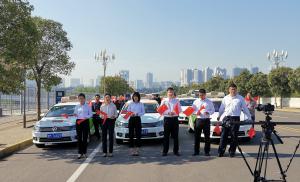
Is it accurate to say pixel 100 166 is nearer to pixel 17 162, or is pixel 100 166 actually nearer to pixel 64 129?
pixel 17 162

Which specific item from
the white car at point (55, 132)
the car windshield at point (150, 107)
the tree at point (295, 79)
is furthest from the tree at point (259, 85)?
the white car at point (55, 132)

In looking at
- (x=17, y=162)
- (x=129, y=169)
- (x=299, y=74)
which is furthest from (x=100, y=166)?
(x=299, y=74)

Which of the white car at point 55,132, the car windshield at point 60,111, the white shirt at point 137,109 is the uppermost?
the white shirt at point 137,109

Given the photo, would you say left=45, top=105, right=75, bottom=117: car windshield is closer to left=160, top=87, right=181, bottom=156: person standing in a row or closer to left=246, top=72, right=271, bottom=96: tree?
left=160, top=87, right=181, bottom=156: person standing in a row

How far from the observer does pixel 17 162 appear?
10242mm

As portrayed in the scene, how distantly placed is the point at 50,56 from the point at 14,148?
38.6 ft

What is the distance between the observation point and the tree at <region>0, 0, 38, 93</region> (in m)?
11.7

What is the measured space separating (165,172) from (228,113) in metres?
2.64

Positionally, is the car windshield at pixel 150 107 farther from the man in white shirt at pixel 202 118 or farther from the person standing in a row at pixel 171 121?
the man in white shirt at pixel 202 118

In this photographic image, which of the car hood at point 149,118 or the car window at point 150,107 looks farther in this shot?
the car window at point 150,107

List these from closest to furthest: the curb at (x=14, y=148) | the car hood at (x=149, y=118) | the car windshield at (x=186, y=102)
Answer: the curb at (x=14, y=148) → the car hood at (x=149, y=118) → the car windshield at (x=186, y=102)

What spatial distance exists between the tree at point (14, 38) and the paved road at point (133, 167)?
8.17ft

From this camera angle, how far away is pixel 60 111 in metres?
14.0

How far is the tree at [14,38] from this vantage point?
11.7 m
